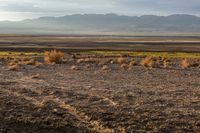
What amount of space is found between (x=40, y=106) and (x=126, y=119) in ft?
11.3

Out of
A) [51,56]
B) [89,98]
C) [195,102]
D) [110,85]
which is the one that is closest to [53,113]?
[89,98]

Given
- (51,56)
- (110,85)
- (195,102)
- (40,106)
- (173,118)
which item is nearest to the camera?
(173,118)

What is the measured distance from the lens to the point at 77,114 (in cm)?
1559

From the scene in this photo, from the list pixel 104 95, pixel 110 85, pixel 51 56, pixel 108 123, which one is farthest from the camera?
pixel 51 56

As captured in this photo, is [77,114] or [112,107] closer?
[77,114]

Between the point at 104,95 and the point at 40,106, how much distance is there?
4264 mm

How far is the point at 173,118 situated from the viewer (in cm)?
1524

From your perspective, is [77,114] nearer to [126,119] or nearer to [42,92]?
[126,119]

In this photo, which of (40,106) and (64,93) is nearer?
(40,106)

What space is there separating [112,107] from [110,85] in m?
7.81

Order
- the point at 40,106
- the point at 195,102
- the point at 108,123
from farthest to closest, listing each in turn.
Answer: the point at 195,102
the point at 40,106
the point at 108,123

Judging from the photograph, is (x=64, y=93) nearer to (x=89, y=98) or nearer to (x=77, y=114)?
(x=89, y=98)

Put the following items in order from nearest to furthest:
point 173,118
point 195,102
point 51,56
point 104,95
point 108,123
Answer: point 108,123, point 173,118, point 195,102, point 104,95, point 51,56

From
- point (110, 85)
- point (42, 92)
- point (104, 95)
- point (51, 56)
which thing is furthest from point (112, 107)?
point (51, 56)
